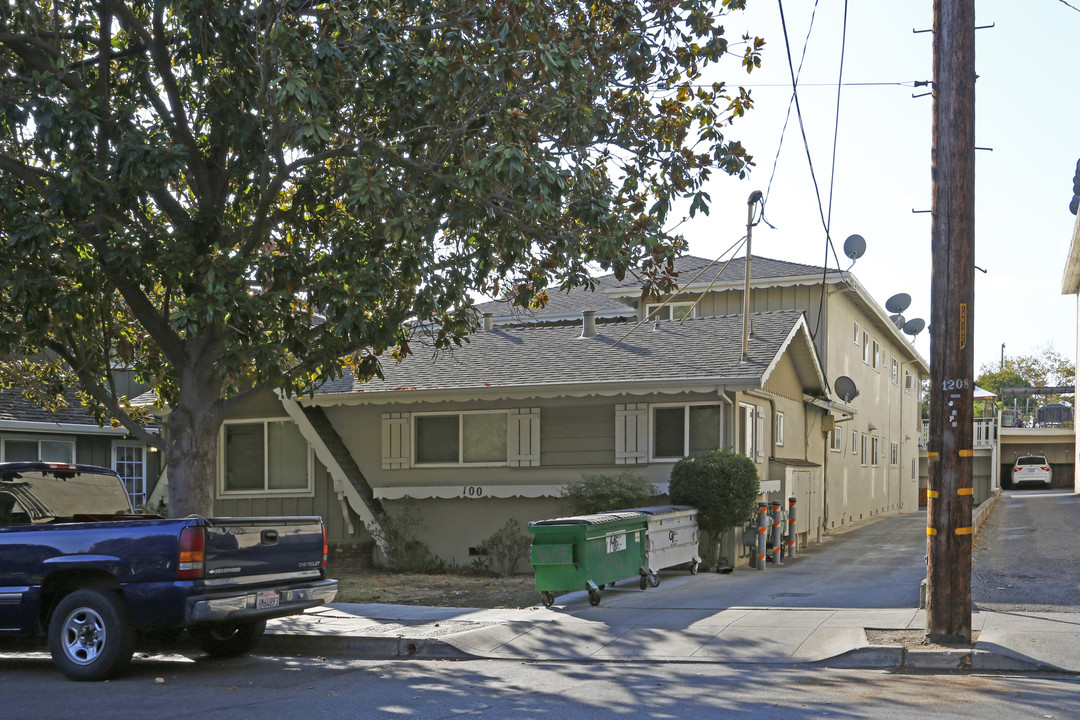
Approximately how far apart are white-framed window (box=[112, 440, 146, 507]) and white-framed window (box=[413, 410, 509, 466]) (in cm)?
907

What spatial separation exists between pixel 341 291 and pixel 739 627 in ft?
18.5

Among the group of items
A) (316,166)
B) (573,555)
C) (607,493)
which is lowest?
(573,555)

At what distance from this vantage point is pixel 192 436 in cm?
1294

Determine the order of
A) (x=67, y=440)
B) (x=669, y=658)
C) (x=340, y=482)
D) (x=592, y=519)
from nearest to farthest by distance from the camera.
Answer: (x=669, y=658), (x=592, y=519), (x=340, y=482), (x=67, y=440)

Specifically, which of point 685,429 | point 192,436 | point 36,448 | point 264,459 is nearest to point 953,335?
point 192,436

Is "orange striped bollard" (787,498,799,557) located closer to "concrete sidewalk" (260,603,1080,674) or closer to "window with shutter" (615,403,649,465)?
"window with shutter" (615,403,649,465)

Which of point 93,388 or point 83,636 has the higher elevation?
point 93,388

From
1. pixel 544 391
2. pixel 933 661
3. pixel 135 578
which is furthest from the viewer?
pixel 544 391

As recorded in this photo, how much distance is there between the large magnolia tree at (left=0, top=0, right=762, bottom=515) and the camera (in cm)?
1143

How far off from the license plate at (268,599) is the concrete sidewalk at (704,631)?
4.84 feet

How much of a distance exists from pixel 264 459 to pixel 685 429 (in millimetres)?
8666

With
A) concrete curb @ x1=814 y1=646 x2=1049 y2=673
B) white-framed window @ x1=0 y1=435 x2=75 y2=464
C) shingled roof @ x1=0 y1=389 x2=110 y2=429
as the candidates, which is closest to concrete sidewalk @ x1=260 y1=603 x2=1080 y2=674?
concrete curb @ x1=814 y1=646 x2=1049 y2=673

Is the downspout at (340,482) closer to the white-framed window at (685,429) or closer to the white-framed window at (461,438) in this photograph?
the white-framed window at (461,438)

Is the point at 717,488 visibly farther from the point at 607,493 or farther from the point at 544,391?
the point at 544,391
